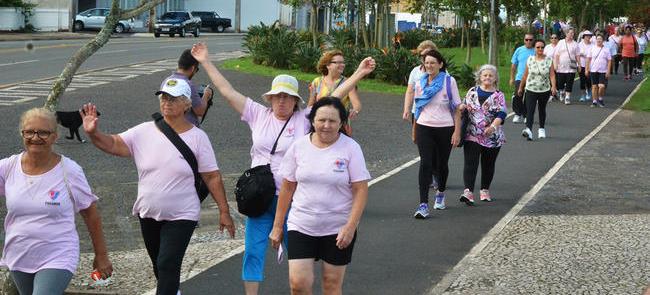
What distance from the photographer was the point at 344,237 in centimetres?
593

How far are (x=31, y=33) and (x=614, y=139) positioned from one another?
40720 millimetres

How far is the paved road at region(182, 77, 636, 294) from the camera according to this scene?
773cm

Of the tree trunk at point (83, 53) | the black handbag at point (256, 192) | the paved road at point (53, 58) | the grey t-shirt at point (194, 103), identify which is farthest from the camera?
the paved road at point (53, 58)

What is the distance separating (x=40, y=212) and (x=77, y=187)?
24 cm

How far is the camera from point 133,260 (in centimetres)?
845

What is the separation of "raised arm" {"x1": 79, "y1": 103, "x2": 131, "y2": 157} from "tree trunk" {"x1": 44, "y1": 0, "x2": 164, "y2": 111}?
135cm

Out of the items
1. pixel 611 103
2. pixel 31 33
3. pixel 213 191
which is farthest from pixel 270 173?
pixel 31 33

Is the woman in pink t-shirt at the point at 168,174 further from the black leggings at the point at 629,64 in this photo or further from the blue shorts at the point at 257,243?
the black leggings at the point at 629,64

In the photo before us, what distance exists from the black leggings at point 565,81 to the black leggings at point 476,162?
1332 cm

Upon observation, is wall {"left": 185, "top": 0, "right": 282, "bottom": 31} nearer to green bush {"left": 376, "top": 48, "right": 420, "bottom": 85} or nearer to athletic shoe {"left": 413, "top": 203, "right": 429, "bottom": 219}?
green bush {"left": 376, "top": 48, "right": 420, "bottom": 85}

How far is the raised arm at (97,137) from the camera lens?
5.89 meters

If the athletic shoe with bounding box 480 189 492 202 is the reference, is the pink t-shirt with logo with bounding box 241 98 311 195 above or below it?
above

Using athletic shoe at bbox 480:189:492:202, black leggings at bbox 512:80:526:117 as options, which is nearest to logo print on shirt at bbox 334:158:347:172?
athletic shoe at bbox 480:189:492:202

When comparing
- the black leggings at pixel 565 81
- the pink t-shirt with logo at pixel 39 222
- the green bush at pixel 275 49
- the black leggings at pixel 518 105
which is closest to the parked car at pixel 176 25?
the green bush at pixel 275 49
